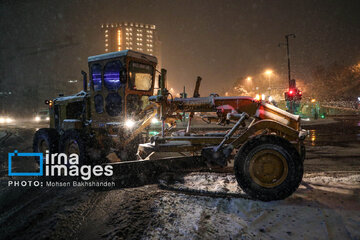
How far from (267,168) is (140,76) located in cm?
458

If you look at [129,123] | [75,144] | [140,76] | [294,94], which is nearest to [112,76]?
[140,76]

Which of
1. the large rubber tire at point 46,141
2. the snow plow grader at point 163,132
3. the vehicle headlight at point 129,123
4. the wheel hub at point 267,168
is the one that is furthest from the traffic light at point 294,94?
the large rubber tire at point 46,141

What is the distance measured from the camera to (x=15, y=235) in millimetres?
3004

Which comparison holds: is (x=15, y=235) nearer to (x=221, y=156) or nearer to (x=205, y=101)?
(x=221, y=156)

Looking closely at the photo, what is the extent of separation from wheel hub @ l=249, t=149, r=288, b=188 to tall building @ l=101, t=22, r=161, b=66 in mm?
118704

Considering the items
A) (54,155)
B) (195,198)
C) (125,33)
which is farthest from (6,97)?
(195,198)

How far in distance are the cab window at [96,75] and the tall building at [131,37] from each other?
11419 centimetres

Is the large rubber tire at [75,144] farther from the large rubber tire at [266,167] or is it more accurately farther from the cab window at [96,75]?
the large rubber tire at [266,167]

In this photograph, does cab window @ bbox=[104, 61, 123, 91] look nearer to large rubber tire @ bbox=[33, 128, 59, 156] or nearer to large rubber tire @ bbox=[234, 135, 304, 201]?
large rubber tire @ bbox=[33, 128, 59, 156]

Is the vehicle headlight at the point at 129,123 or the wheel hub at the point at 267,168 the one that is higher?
the vehicle headlight at the point at 129,123

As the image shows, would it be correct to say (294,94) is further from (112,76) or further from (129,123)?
(112,76)

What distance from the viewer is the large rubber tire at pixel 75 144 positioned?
5.66m

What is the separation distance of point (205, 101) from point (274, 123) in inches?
57.9

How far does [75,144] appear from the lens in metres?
6.02
